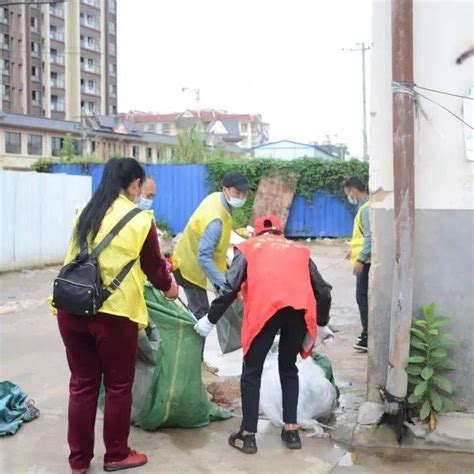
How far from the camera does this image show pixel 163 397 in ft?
13.2

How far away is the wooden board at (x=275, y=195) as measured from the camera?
19922mm

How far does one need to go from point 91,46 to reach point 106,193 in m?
84.1

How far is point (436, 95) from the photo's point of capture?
4.04 meters

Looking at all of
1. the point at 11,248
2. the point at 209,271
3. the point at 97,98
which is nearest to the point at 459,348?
the point at 209,271

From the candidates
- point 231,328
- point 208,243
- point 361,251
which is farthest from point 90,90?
point 208,243

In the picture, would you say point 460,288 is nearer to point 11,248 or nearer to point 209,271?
point 209,271

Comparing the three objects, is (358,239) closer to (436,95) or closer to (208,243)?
(208,243)

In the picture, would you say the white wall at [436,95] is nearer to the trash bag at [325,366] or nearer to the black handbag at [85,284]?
the trash bag at [325,366]

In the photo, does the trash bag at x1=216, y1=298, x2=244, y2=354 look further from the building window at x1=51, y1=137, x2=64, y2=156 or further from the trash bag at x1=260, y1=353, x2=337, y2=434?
the building window at x1=51, y1=137, x2=64, y2=156

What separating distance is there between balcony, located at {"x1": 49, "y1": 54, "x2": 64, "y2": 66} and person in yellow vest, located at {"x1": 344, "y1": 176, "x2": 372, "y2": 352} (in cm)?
7590

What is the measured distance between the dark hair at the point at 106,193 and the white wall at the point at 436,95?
1.61m

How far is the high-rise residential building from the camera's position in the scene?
70250mm

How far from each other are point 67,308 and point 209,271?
1.75 meters

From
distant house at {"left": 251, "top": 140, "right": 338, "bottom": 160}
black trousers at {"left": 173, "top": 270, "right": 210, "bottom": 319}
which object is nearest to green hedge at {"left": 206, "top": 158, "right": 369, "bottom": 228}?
black trousers at {"left": 173, "top": 270, "right": 210, "bottom": 319}
